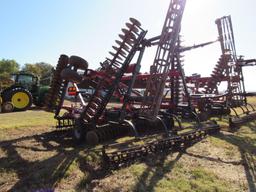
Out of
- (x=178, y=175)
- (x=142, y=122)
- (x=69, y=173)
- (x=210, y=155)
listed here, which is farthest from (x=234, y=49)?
(x=69, y=173)

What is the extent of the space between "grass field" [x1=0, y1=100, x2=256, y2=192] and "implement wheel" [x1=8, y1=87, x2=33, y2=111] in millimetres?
9289

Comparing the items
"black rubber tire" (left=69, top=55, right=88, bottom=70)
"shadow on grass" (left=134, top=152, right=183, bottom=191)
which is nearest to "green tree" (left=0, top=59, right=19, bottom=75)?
"black rubber tire" (left=69, top=55, right=88, bottom=70)

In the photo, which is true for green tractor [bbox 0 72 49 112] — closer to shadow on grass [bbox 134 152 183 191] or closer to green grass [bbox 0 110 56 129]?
→ green grass [bbox 0 110 56 129]

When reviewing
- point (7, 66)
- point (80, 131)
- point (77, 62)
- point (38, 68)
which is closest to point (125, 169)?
point (80, 131)

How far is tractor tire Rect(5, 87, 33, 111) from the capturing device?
14883 millimetres

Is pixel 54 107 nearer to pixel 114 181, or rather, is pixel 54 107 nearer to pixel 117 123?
pixel 117 123

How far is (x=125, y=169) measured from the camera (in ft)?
13.7

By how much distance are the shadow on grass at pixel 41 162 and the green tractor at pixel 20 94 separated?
29.9 ft

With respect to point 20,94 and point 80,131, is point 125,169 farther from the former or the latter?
point 20,94

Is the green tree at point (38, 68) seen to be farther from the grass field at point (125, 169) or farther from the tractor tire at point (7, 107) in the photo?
the grass field at point (125, 169)

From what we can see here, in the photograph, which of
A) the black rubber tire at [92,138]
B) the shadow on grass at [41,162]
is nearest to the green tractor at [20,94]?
the shadow on grass at [41,162]

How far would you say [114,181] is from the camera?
3721 mm

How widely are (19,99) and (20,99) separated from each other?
0.19ft

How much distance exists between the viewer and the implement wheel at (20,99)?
14.9 meters
